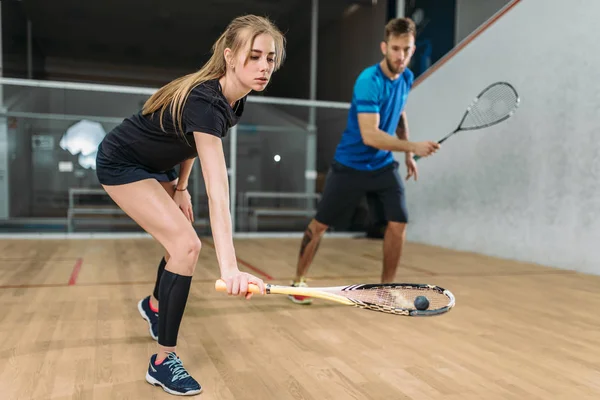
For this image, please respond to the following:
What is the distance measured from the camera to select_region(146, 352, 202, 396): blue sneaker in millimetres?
1209

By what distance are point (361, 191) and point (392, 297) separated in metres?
1.07

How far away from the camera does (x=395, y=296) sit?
125cm

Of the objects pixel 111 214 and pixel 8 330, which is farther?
pixel 111 214

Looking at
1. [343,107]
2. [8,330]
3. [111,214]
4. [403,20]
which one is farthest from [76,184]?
[403,20]

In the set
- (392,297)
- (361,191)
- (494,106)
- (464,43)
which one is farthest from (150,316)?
(464,43)

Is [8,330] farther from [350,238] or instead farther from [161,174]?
[350,238]

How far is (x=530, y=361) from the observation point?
1519 mm

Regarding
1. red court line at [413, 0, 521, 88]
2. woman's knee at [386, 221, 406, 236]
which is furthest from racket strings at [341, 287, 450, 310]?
red court line at [413, 0, 521, 88]

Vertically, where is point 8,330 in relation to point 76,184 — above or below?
below

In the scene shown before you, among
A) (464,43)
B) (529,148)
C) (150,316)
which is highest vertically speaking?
(464,43)

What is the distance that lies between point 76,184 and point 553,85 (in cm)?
434

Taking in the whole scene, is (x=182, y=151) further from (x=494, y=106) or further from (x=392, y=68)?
(x=494, y=106)

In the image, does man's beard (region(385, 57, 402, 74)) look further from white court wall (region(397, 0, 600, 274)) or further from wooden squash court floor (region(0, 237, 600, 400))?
white court wall (region(397, 0, 600, 274))

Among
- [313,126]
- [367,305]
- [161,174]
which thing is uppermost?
[313,126]
